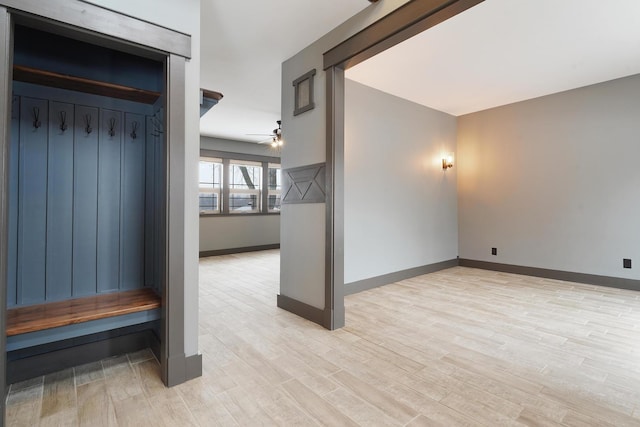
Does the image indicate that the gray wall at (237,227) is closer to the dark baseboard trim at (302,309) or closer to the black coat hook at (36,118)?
the dark baseboard trim at (302,309)

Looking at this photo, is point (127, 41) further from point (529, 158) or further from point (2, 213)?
point (529, 158)

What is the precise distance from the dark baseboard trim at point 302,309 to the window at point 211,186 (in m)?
4.37

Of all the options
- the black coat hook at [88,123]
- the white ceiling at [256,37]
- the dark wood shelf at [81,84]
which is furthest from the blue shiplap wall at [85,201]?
the white ceiling at [256,37]

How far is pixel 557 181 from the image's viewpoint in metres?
4.60

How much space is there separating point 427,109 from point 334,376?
4.50 m

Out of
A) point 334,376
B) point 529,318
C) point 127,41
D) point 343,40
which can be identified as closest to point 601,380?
point 529,318

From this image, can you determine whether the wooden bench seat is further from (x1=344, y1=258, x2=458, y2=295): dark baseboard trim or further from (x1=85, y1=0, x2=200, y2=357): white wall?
(x1=344, y1=258, x2=458, y2=295): dark baseboard trim

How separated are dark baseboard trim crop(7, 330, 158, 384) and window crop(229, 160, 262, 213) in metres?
5.15

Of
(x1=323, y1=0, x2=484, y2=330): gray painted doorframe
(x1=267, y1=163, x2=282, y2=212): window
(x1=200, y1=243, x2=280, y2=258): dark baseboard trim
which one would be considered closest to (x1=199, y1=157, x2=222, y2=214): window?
(x1=200, y1=243, x2=280, y2=258): dark baseboard trim

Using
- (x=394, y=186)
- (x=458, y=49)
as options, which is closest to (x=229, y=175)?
(x=394, y=186)

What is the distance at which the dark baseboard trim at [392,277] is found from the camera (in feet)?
13.0

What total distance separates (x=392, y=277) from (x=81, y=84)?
4.01 meters

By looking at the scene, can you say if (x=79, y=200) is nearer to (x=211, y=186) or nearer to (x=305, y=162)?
(x=305, y=162)

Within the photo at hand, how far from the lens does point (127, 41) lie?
179cm
